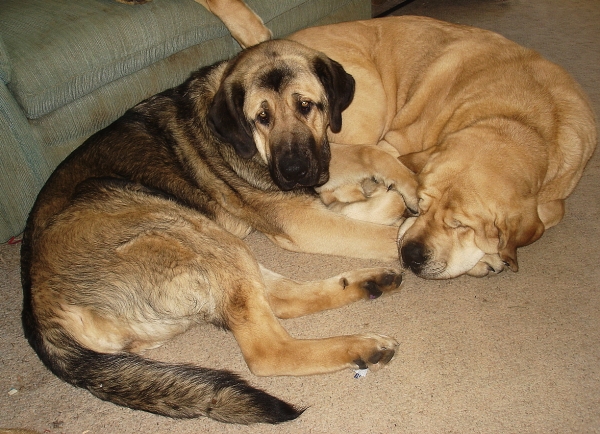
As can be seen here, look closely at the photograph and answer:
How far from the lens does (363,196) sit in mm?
3299

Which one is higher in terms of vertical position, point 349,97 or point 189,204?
point 349,97

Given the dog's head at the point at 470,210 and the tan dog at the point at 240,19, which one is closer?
the dog's head at the point at 470,210

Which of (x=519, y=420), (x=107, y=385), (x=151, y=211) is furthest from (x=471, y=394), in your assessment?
(x=151, y=211)

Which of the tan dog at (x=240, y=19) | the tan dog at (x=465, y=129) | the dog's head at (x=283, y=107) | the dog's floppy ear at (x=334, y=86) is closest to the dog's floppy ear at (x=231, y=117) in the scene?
the dog's head at (x=283, y=107)

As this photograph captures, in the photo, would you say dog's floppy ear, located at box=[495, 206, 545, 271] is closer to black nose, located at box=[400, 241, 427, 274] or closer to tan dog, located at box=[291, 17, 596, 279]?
tan dog, located at box=[291, 17, 596, 279]

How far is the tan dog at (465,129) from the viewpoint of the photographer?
98.4 inches

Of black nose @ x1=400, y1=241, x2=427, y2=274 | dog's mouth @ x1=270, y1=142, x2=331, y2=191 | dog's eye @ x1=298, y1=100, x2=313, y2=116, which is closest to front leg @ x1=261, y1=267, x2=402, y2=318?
black nose @ x1=400, y1=241, x2=427, y2=274

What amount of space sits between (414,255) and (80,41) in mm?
2442

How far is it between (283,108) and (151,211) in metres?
0.93

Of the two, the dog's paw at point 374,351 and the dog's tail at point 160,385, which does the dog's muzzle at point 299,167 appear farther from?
the dog's tail at point 160,385

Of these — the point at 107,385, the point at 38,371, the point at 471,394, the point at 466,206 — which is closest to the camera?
the point at 107,385

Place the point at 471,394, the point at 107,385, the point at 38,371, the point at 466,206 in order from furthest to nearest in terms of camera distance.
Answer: the point at 38,371 < the point at 466,206 < the point at 471,394 < the point at 107,385

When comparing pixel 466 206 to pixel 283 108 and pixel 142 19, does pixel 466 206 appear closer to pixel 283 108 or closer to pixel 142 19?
pixel 283 108

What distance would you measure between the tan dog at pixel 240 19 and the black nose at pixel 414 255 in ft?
6.76
